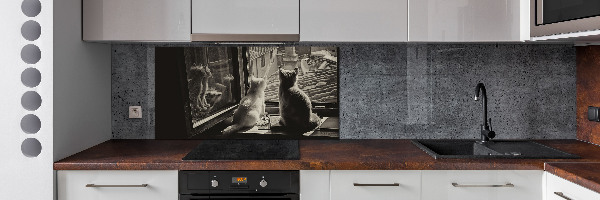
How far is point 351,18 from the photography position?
7.97 ft

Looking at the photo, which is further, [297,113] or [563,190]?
[297,113]

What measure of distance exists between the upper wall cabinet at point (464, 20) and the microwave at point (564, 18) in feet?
0.33

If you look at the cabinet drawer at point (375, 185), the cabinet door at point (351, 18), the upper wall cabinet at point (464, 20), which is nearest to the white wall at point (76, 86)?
the cabinet door at point (351, 18)

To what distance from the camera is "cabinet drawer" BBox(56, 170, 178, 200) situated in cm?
217

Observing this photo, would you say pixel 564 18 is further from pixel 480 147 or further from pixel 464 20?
pixel 480 147

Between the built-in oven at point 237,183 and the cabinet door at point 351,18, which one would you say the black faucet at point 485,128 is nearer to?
the cabinet door at point 351,18

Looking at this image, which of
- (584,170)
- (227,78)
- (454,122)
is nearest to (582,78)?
(454,122)
